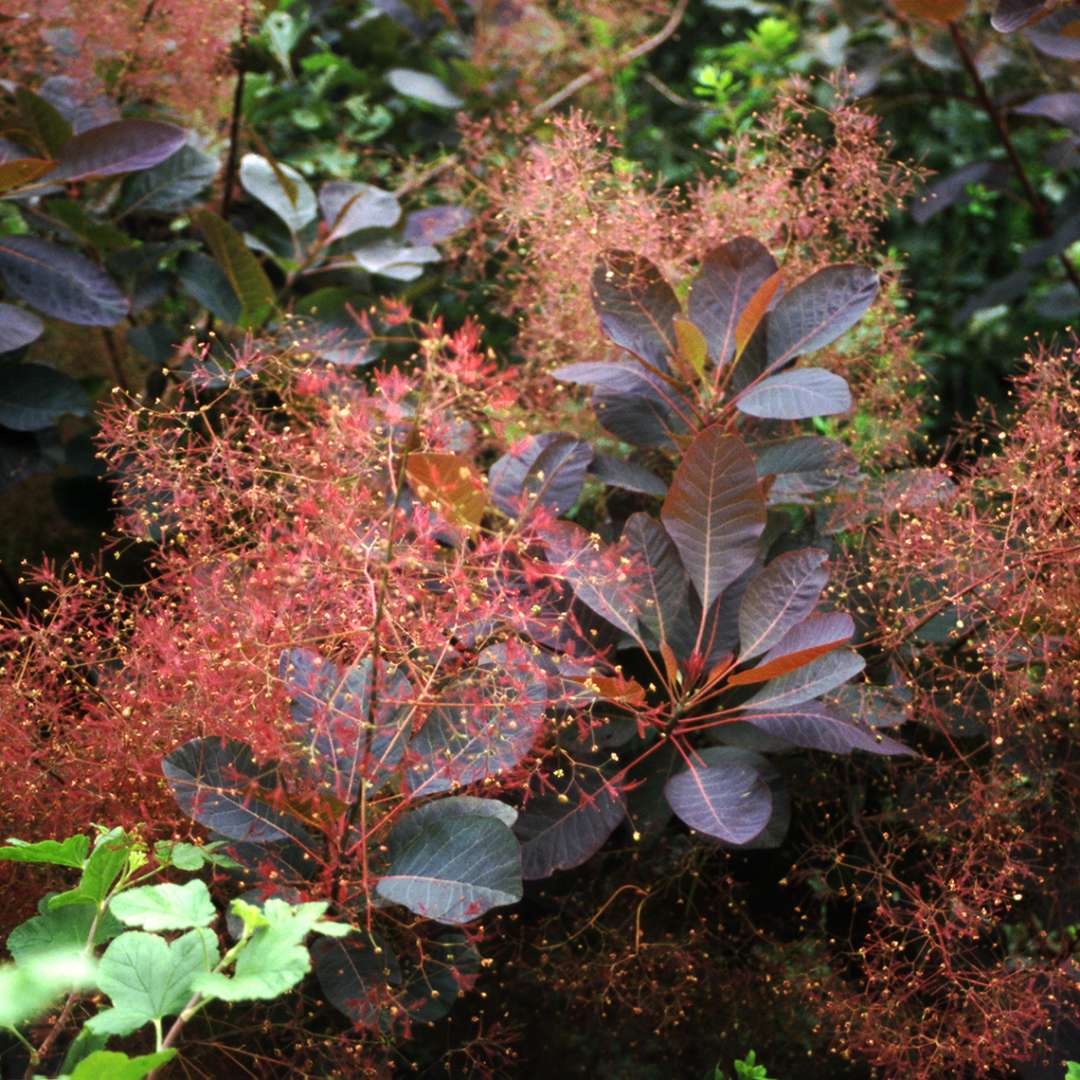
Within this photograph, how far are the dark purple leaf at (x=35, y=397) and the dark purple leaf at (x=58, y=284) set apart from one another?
0.09m

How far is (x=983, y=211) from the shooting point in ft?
8.63

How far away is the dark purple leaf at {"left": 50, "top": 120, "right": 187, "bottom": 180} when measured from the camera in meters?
1.63

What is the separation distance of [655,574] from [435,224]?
843mm

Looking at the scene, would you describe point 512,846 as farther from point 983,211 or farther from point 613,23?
point 983,211

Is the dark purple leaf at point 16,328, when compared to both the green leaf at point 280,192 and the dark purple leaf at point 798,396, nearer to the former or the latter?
the green leaf at point 280,192

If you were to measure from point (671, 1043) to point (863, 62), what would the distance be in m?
1.87

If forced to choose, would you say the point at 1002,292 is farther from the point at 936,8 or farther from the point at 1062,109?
the point at 936,8

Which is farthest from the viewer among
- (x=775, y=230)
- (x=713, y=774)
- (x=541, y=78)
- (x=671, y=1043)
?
(x=541, y=78)

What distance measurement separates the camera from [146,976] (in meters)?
0.87

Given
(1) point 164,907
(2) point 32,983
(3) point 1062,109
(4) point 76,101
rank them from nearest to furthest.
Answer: (2) point 32,983
(1) point 164,907
(4) point 76,101
(3) point 1062,109

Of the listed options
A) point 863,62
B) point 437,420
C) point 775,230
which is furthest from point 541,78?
point 437,420

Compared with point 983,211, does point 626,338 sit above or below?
above

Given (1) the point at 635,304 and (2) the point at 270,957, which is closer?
(2) the point at 270,957

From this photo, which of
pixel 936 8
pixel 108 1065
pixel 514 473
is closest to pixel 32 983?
pixel 108 1065
